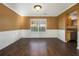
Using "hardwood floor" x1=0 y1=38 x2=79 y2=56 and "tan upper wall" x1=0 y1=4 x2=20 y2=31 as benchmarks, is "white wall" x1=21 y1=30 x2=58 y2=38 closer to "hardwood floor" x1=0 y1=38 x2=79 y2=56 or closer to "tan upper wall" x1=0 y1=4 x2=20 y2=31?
"tan upper wall" x1=0 y1=4 x2=20 y2=31

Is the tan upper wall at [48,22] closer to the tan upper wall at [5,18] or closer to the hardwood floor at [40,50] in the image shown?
the tan upper wall at [5,18]

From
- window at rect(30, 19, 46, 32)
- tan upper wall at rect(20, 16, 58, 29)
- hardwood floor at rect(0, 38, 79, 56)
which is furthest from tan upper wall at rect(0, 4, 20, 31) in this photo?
window at rect(30, 19, 46, 32)

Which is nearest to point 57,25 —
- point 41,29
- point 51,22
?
point 51,22

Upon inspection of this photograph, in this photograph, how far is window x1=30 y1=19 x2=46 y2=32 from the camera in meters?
12.6

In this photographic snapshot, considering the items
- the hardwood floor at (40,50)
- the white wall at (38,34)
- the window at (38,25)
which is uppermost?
the window at (38,25)

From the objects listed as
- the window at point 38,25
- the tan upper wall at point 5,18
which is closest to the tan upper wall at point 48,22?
the window at point 38,25

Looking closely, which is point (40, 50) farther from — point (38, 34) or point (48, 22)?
point (48, 22)

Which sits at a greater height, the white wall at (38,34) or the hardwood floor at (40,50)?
the white wall at (38,34)

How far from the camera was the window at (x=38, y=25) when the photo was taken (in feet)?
41.4

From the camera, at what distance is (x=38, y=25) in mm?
12695

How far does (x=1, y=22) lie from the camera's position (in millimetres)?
6117

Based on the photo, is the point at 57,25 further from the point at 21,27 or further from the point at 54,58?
the point at 54,58

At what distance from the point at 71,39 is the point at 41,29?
3801mm

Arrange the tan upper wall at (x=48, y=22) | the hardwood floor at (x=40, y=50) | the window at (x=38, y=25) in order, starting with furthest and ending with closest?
the window at (x=38, y=25), the tan upper wall at (x=48, y=22), the hardwood floor at (x=40, y=50)
